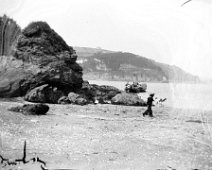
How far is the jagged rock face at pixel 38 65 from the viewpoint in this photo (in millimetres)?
32906

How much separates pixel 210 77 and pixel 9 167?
32.6 ft

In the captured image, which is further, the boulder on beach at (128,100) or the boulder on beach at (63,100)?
the boulder on beach at (128,100)

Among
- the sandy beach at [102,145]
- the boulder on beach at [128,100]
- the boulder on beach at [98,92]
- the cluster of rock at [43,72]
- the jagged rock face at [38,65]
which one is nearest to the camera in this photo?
the sandy beach at [102,145]

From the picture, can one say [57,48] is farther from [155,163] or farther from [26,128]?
[155,163]

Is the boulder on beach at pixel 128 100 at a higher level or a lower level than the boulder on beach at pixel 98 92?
lower

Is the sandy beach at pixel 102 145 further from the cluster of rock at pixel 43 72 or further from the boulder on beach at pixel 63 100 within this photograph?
the cluster of rock at pixel 43 72

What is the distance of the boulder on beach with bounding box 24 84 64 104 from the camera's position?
31078 millimetres

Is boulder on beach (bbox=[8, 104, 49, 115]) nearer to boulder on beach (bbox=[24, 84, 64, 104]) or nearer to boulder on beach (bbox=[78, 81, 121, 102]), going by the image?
boulder on beach (bbox=[24, 84, 64, 104])

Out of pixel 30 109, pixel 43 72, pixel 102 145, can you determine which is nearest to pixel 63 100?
pixel 43 72

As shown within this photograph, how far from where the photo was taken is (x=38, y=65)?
34.6 m

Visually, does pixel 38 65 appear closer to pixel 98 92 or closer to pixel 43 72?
pixel 43 72

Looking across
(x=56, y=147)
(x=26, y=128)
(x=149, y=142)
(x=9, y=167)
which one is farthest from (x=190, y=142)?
(x=9, y=167)

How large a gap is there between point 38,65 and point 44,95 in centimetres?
443

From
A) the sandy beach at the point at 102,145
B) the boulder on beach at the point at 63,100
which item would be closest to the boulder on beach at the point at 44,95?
the boulder on beach at the point at 63,100
